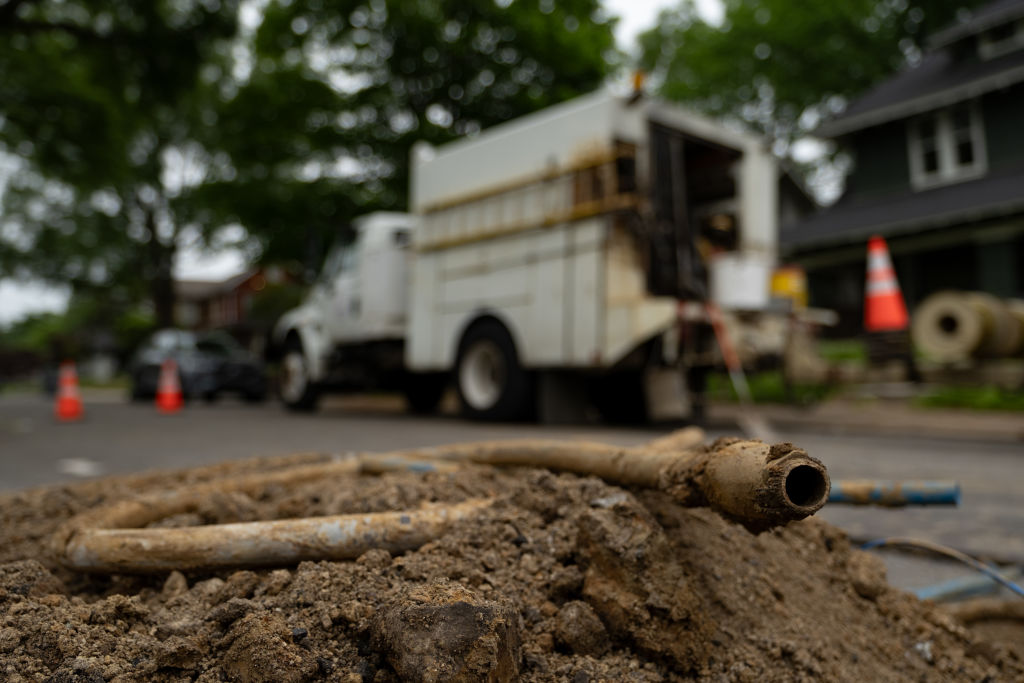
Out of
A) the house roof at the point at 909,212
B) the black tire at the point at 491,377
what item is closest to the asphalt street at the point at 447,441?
the black tire at the point at 491,377

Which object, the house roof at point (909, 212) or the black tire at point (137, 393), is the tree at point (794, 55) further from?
the black tire at point (137, 393)

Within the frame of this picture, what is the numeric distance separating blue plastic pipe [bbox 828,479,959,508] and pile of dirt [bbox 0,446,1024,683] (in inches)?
8.3

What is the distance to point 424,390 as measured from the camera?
1199cm

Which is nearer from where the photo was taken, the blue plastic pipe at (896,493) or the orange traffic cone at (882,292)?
the blue plastic pipe at (896,493)

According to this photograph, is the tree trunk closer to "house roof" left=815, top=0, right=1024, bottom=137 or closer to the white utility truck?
the white utility truck

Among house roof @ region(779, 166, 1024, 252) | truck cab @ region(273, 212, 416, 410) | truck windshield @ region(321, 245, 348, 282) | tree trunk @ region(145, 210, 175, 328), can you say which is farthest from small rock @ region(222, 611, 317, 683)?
tree trunk @ region(145, 210, 175, 328)

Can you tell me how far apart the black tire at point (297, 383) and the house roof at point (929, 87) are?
45.4 ft

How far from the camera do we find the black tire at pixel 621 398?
945 centimetres

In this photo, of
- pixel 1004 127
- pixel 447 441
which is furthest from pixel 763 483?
pixel 1004 127

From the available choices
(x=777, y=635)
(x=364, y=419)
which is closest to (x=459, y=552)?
(x=777, y=635)

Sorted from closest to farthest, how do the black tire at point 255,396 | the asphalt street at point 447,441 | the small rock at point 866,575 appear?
the small rock at point 866,575 → the asphalt street at point 447,441 → the black tire at point 255,396

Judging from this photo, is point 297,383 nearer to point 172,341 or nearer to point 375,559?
point 172,341

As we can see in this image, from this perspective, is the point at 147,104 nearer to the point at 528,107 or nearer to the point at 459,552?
the point at 528,107

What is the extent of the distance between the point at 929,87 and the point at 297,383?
15147mm
